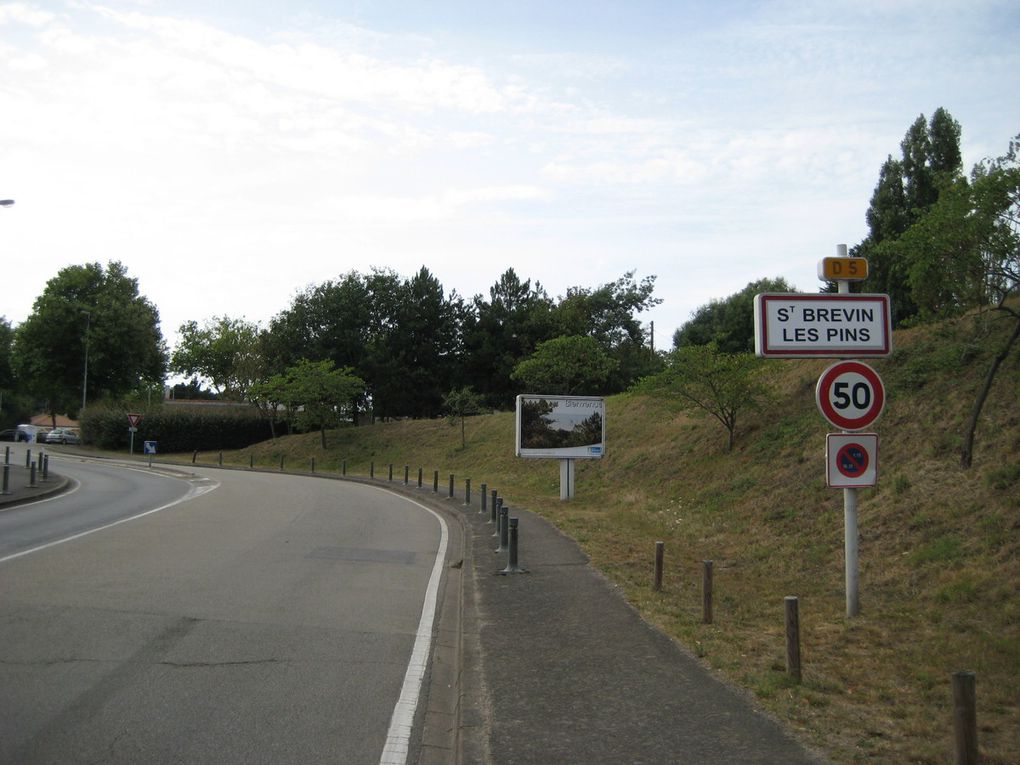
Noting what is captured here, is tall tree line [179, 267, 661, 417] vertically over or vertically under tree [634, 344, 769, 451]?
over

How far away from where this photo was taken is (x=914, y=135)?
40.2 m

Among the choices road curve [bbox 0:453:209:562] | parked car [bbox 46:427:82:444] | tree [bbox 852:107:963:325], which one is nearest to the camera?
road curve [bbox 0:453:209:562]

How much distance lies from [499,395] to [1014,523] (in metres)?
52.8

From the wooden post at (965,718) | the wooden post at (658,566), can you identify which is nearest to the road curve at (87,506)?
the wooden post at (658,566)

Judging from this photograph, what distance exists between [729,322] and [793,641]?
5829cm

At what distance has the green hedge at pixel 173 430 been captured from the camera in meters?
59.8

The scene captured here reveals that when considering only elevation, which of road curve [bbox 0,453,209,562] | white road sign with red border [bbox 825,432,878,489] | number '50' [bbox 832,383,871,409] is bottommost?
road curve [bbox 0,453,209,562]

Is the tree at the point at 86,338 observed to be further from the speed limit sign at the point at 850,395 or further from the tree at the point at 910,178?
the speed limit sign at the point at 850,395

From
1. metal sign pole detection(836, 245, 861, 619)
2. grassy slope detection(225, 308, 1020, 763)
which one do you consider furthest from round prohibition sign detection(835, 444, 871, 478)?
grassy slope detection(225, 308, 1020, 763)

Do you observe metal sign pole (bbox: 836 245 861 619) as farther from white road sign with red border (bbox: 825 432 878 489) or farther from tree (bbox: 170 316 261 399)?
tree (bbox: 170 316 261 399)

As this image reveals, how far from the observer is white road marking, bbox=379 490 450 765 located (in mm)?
4902

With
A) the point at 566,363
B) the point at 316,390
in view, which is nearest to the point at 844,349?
the point at 566,363

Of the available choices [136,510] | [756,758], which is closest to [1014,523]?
[756,758]

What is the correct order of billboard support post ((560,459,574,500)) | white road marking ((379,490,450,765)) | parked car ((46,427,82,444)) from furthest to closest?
parked car ((46,427,82,444)) → billboard support post ((560,459,574,500)) → white road marking ((379,490,450,765))
